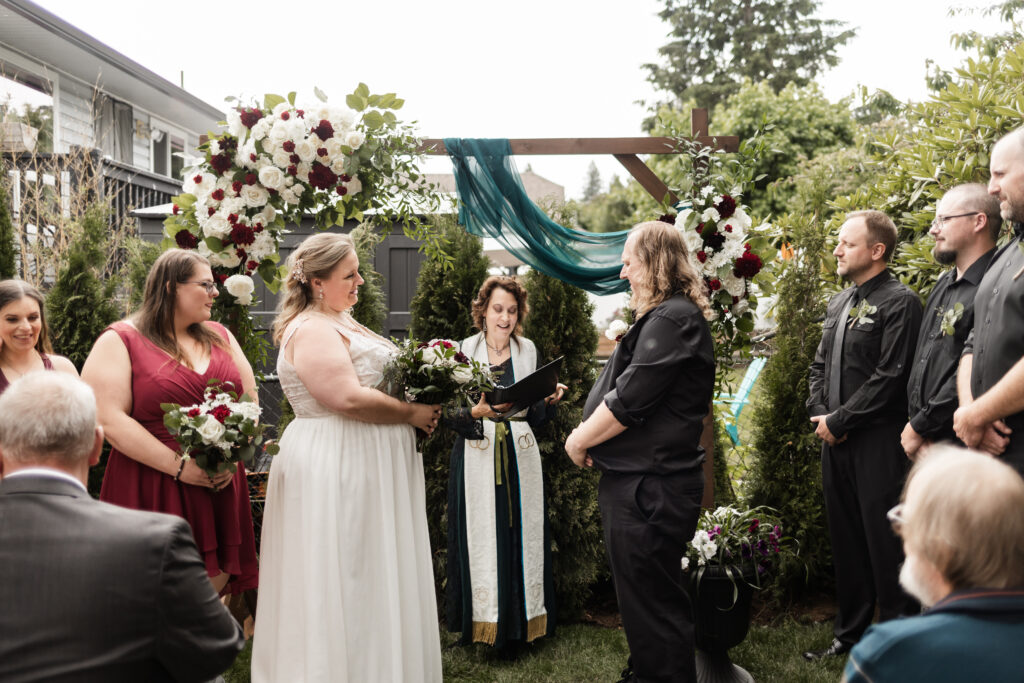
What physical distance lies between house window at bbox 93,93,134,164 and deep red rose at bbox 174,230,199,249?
34.3ft

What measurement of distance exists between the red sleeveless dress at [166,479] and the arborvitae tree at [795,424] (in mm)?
3295

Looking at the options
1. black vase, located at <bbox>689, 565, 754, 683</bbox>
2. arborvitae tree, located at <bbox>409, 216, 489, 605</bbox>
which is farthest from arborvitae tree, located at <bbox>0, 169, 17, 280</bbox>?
black vase, located at <bbox>689, 565, 754, 683</bbox>

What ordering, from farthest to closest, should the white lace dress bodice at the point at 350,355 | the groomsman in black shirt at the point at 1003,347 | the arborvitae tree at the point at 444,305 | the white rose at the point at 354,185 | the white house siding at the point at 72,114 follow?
the white house siding at the point at 72,114, the arborvitae tree at the point at 444,305, the white rose at the point at 354,185, the white lace dress bodice at the point at 350,355, the groomsman in black shirt at the point at 1003,347

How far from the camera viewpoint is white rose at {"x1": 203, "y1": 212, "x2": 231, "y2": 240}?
394cm

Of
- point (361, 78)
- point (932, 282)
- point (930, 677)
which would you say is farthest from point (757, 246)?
point (930, 677)

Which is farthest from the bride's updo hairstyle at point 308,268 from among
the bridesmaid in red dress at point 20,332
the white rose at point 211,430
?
the bridesmaid in red dress at point 20,332

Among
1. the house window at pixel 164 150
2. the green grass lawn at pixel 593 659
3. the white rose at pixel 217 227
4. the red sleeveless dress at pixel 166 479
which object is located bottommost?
the green grass lawn at pixel 593 659

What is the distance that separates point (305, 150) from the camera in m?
3.97

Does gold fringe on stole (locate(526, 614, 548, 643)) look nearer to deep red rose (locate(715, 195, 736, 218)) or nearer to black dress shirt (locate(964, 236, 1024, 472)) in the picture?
deep red rose (locate(715, 195, 736, 218))

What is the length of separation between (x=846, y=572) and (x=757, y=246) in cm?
183

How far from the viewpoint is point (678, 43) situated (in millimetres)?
26672

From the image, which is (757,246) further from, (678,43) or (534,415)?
(678,43)

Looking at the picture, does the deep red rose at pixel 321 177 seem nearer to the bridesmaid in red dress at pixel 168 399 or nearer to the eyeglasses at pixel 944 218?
the bridesmaid in red dress at pixel 168 399

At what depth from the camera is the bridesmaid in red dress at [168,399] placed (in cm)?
305
